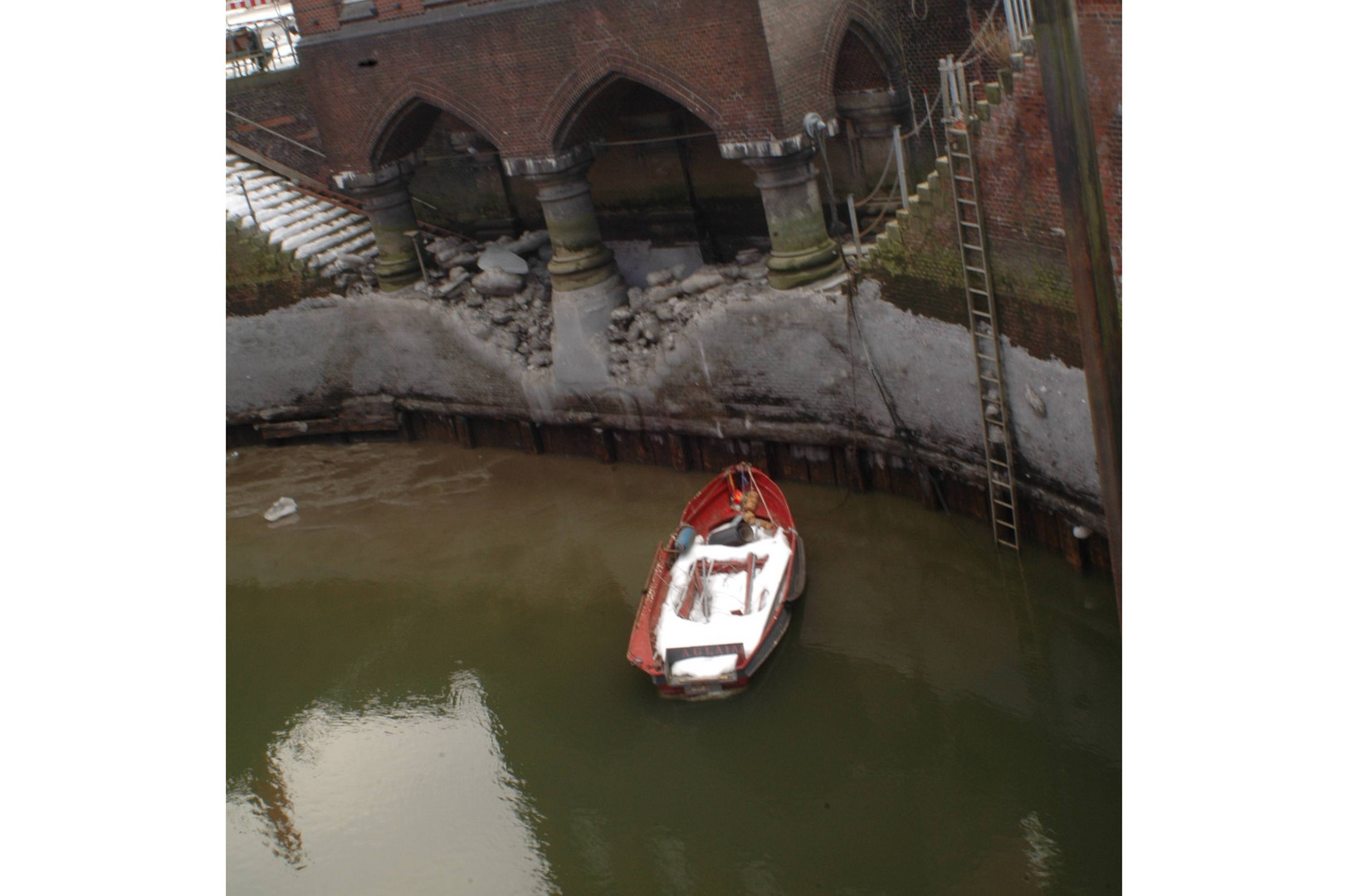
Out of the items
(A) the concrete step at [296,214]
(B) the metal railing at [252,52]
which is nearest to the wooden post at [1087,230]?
(A) the concrete step at [296,214]

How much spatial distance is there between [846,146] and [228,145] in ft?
41.6

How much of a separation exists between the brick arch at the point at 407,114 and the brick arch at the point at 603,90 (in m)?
1.08

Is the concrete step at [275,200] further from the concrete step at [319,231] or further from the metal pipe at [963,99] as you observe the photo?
the metal pipe at [963,99]

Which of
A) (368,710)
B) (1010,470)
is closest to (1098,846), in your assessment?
(1010,470)

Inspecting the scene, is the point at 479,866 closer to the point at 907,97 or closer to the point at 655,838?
the point at 655,838

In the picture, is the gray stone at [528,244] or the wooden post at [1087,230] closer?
the wooden post at [1087,230]

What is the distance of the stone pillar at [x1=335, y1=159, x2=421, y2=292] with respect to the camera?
2070 centimetres

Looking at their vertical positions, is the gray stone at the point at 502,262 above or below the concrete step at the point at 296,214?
below

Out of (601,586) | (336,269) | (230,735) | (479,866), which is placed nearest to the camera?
(479,866)

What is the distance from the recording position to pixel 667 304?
18984 millimetres

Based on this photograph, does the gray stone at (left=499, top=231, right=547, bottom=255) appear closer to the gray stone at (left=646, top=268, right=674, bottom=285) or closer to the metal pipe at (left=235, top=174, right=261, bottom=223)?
the gray stone at (left=646, top=268, right=674, bottom=285)

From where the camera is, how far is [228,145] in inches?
939

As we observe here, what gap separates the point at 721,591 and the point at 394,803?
4.52m

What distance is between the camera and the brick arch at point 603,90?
16891mm
